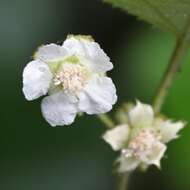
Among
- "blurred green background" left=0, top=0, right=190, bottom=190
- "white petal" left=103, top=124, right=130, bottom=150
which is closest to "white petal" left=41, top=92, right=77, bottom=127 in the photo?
"white petal" left=103, top=124, right=130, bottom=150

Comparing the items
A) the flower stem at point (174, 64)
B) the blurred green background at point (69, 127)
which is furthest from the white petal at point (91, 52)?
the blurred green background at point (69, 127)

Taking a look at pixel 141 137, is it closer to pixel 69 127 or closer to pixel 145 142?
pixel 145 142

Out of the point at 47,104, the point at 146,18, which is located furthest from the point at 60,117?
the point at 146,18

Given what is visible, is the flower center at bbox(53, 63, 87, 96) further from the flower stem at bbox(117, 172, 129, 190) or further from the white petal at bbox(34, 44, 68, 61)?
the flower stem at bbox(117, 172, 129, 190)

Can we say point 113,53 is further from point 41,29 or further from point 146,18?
point 146,18

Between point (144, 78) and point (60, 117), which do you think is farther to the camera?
point (144, 78)
